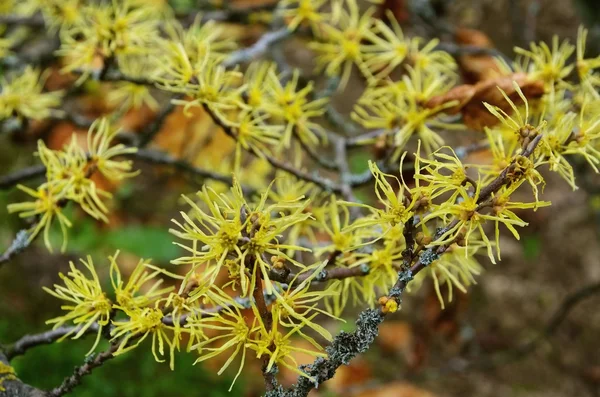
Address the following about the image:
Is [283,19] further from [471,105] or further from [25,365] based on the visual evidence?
[25,365]

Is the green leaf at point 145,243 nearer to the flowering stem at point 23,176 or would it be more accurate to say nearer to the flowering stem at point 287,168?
the flowering stem at point 23,176

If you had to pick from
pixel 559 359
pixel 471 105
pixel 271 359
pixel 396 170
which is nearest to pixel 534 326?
pixel 559 359

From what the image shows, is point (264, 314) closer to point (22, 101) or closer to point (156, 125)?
point (156, 125)

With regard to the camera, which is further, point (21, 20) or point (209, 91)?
point (21, 20)

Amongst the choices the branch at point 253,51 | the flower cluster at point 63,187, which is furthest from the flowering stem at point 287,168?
the branch at point 253,51

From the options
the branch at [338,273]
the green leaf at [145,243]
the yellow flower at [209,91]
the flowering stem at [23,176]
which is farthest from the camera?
the green leaf at [145,243]

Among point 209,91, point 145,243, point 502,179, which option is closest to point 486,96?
point 502,179

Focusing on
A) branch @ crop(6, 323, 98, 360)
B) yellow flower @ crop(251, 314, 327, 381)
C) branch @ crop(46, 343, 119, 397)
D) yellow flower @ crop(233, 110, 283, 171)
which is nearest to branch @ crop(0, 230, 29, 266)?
branch @ crop(6, 323, 98, 360)

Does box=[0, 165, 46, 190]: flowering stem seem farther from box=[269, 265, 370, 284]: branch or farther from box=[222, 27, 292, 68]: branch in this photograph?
box=[269, 265, 370, 284]: branch

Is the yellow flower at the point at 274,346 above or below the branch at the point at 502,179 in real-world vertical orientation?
below
